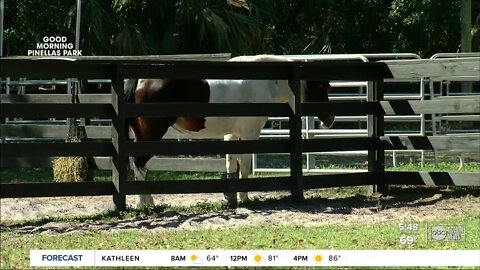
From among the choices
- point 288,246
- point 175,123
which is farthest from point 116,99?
point 288,246

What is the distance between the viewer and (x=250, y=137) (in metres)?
11.1

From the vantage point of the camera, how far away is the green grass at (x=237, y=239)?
24.4 feet

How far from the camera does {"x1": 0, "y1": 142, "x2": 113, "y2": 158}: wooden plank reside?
9.07 meters

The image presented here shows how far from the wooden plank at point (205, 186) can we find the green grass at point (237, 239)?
3.95ft

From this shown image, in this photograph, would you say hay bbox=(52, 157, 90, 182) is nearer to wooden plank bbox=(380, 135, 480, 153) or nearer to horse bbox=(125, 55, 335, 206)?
horse bbox=(125, 55, 335, 206)

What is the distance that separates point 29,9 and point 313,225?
19975mm

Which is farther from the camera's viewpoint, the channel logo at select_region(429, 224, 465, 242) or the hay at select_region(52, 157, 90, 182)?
the hay at select_region(52, 157, 90, 182)

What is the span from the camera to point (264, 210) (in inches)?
387

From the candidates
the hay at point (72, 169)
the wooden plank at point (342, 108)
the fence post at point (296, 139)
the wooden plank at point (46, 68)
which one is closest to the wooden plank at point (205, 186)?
the fence post at point (296, 139)

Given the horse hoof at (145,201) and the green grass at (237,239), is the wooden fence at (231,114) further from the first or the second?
the green grass at (237,239)

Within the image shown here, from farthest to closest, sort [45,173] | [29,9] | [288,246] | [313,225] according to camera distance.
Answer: [29,9], [45,173], [313,225], [288,246]

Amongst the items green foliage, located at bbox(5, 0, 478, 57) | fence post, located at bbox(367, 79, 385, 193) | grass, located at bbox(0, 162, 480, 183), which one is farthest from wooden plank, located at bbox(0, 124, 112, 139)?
green foliage, located at bbox(5, 0, 478, 57)

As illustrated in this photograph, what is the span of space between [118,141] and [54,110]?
0.75m

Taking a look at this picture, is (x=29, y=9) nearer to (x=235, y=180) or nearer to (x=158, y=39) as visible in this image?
(x=158, y=39)
